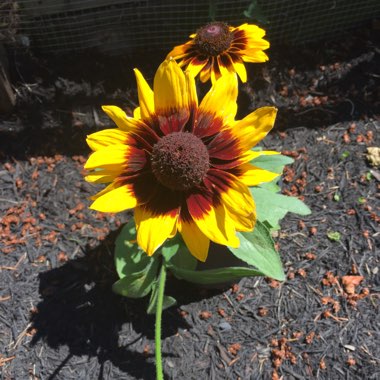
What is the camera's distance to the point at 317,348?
2266mm

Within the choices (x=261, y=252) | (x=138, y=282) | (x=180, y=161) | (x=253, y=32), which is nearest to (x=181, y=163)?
(x=180, y=161)

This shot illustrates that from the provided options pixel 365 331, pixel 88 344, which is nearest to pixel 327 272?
pixel 365 331

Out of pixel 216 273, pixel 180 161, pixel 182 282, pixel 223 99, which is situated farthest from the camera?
pixel 182 282

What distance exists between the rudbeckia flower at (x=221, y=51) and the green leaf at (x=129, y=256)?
734mm

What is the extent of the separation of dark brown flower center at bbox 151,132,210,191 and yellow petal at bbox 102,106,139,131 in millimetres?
98

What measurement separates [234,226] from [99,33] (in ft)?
7.22

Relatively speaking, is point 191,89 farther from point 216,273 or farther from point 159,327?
point 159,327

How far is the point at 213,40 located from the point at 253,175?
36.0 inches

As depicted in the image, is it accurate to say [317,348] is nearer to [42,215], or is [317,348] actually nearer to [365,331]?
[365,331]

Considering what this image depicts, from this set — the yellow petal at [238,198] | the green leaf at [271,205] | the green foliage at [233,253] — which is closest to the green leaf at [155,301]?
the green foliage at [233,253]

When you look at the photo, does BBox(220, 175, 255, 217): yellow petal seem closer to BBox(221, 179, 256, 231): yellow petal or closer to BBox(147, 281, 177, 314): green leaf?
BBox(221, 179, 256, 231): yellow petal

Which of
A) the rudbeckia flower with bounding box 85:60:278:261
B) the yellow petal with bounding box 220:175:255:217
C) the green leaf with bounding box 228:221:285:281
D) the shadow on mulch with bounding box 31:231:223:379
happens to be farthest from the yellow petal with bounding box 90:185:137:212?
the shadow on mulch with bounding box 31:231:223:379

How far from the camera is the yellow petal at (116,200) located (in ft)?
4.19

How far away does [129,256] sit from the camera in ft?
6.91
